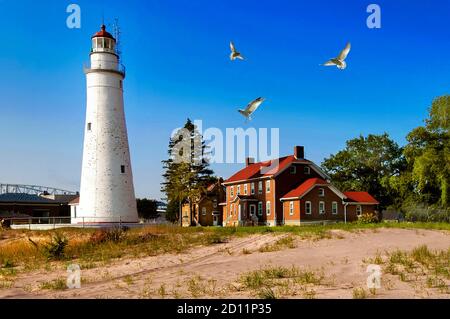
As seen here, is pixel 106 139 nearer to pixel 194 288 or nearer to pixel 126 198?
pixel 126 198

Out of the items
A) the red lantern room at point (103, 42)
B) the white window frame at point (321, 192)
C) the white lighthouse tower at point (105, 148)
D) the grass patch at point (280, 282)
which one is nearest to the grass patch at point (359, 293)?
the grass patch at point (280, 282)

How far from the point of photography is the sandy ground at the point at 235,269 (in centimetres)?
1620

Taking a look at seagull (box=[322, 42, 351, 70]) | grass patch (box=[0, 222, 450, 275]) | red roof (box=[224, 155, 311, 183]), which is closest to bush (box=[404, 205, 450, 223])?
red roof (box=[224, 155, 311, 183])

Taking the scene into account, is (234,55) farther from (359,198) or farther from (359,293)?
(359,198)

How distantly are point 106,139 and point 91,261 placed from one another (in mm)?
19368

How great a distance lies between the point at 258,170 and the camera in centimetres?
6319

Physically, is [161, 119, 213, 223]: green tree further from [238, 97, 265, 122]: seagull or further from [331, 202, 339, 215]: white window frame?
[238, 97, 265, 122]: seagull

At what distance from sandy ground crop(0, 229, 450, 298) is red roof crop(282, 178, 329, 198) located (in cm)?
2292

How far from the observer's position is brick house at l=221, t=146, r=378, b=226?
56.4 meters

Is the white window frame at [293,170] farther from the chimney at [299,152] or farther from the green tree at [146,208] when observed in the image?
the green tree at [146,208]

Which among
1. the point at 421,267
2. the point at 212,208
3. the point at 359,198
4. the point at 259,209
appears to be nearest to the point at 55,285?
the point at 421,267

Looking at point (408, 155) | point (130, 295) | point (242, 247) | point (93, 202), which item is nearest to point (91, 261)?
point (242, 247)

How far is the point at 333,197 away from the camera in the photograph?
2299 inches

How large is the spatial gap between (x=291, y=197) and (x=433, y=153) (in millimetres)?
15472
